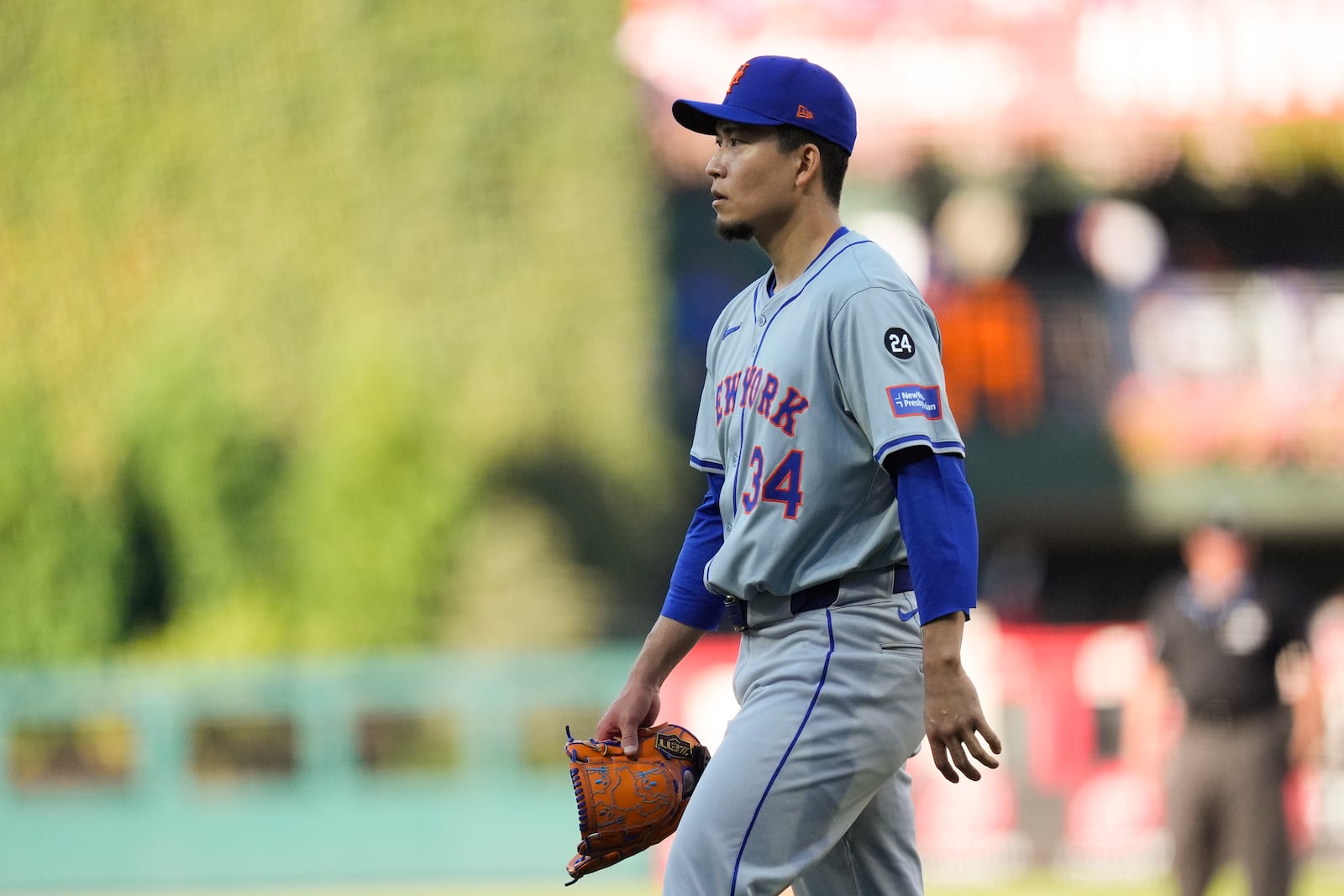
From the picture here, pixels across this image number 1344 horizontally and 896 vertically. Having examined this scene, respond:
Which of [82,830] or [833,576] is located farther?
[82,830]

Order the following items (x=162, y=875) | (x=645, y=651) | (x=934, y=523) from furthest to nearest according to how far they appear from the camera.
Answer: (x=162, y=875) < (x=645, y=651) < (x=934, y=523)

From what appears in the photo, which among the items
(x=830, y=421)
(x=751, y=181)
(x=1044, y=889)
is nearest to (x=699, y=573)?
(x=830, y=421)

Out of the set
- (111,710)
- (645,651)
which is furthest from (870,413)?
(111,710)

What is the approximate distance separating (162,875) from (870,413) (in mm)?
9823

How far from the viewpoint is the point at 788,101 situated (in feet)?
11.5

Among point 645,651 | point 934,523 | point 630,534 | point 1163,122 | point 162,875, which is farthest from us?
point 630,534

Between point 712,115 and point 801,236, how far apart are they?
0.30 meters

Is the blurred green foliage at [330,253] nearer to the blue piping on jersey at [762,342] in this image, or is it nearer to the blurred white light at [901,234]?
the blurred white light at [901,234]

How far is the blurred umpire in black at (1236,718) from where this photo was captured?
291 inches

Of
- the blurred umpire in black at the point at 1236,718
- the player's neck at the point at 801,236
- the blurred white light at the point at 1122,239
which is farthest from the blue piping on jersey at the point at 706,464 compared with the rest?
the blurred white light at the point at 1122,239

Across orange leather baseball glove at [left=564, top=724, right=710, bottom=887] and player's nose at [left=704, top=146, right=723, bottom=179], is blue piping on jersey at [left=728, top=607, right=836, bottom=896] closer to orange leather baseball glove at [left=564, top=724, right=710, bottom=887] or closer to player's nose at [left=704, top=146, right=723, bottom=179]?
orange leather baseball glove at [left=564, top=724, right=710, bottom=887]

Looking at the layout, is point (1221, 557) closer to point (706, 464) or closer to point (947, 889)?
point (947, 889)

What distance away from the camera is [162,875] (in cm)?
1192

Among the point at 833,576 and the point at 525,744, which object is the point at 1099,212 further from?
the point at 833,576
